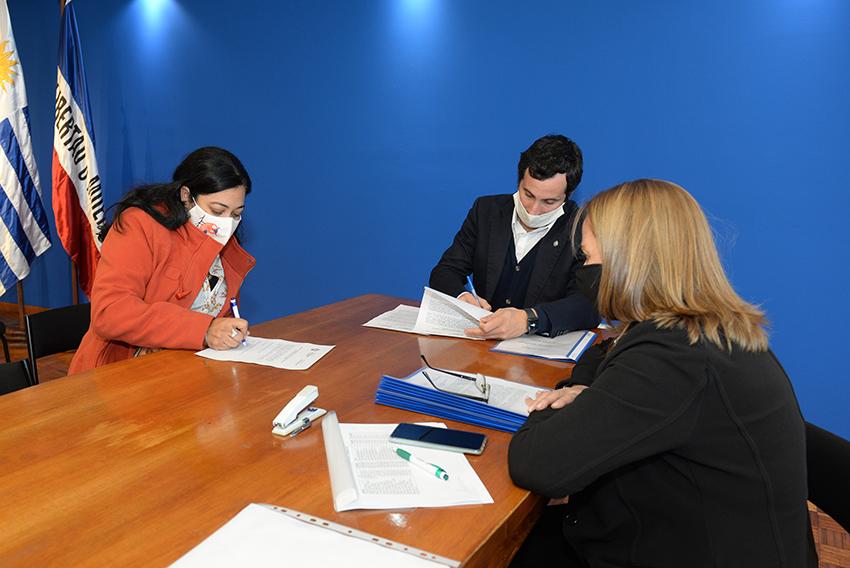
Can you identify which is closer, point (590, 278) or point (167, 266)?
point (590, 278)

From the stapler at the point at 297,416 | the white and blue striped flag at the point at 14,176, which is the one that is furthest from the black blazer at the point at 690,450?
the white and blue striped flag at the point at 14,176

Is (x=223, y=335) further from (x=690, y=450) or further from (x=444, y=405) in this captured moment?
(x=690, y=450)

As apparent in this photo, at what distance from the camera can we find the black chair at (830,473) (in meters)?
1.20

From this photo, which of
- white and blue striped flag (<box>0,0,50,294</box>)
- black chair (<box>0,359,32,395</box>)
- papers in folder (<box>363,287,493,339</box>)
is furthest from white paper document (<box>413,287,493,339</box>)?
white and blue striped flag (<box>0,0,50,294</box>)

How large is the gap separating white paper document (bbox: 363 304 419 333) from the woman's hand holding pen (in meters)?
0.48

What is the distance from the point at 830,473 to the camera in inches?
48.3

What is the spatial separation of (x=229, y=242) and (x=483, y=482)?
1.49 metres

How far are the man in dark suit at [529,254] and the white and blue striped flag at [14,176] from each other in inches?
125

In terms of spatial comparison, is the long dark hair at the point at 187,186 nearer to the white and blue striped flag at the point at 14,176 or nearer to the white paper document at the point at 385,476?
the white paper document at the point at 385,476

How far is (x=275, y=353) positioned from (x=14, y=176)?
11.0 feet

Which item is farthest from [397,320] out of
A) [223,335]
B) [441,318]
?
[223,335]

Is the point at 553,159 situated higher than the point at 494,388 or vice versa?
the point at 553,159

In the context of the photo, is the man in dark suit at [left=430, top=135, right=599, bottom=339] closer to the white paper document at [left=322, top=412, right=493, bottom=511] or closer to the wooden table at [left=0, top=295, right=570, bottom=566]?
the wooden table at [left=0, top=295, right=570, bottom=566]

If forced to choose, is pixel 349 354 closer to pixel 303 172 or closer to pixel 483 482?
pixel 483 482
